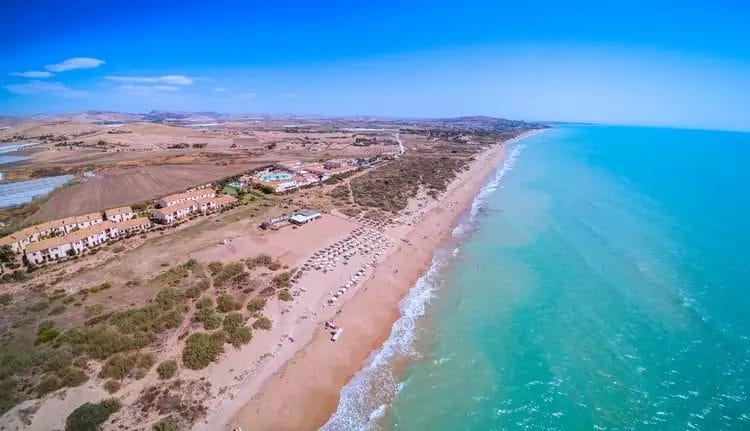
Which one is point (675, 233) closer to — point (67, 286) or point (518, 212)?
point (518, 212)

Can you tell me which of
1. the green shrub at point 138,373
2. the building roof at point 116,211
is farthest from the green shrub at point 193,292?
the building roof at point 116,211

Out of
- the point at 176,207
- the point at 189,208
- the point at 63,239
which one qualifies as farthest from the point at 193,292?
the point at 189,208

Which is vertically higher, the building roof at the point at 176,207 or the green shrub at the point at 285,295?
the building roof at the point at 176,207

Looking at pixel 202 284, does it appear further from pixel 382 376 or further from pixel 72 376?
pixel 382 376

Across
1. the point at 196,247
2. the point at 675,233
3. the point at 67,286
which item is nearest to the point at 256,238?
the point at 196,247

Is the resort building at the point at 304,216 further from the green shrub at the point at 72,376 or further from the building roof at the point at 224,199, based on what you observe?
the green shrub at the point at 72,376

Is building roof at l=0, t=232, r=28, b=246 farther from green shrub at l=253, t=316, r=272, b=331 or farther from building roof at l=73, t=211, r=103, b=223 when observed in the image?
green shrub at l=253, t=316, r=272, b=331
